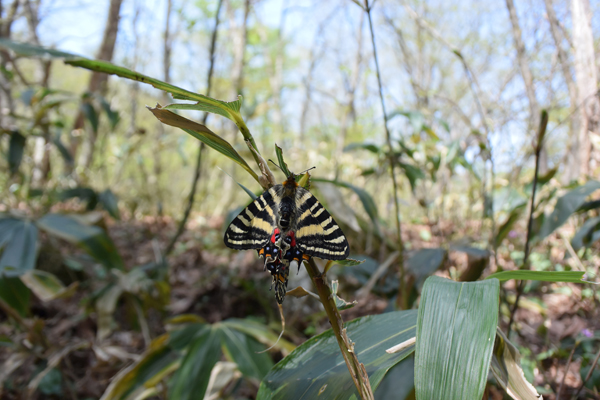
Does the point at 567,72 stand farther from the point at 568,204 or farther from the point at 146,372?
the point at 146,372

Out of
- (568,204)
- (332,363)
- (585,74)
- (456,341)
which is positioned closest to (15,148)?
(332,363)

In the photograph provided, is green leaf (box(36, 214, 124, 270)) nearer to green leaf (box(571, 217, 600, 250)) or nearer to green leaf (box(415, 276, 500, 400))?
green leaf (box(415, 276, 500, 400))

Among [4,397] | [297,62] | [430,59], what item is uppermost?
[297,62]

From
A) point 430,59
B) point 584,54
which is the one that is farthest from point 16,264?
point 430,59

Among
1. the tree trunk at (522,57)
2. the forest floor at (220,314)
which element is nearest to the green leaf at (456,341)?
the forest floor at (220,314)

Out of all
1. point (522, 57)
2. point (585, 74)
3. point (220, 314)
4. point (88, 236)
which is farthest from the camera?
point (220, 314)

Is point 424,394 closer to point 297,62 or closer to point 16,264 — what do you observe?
point 16,264
